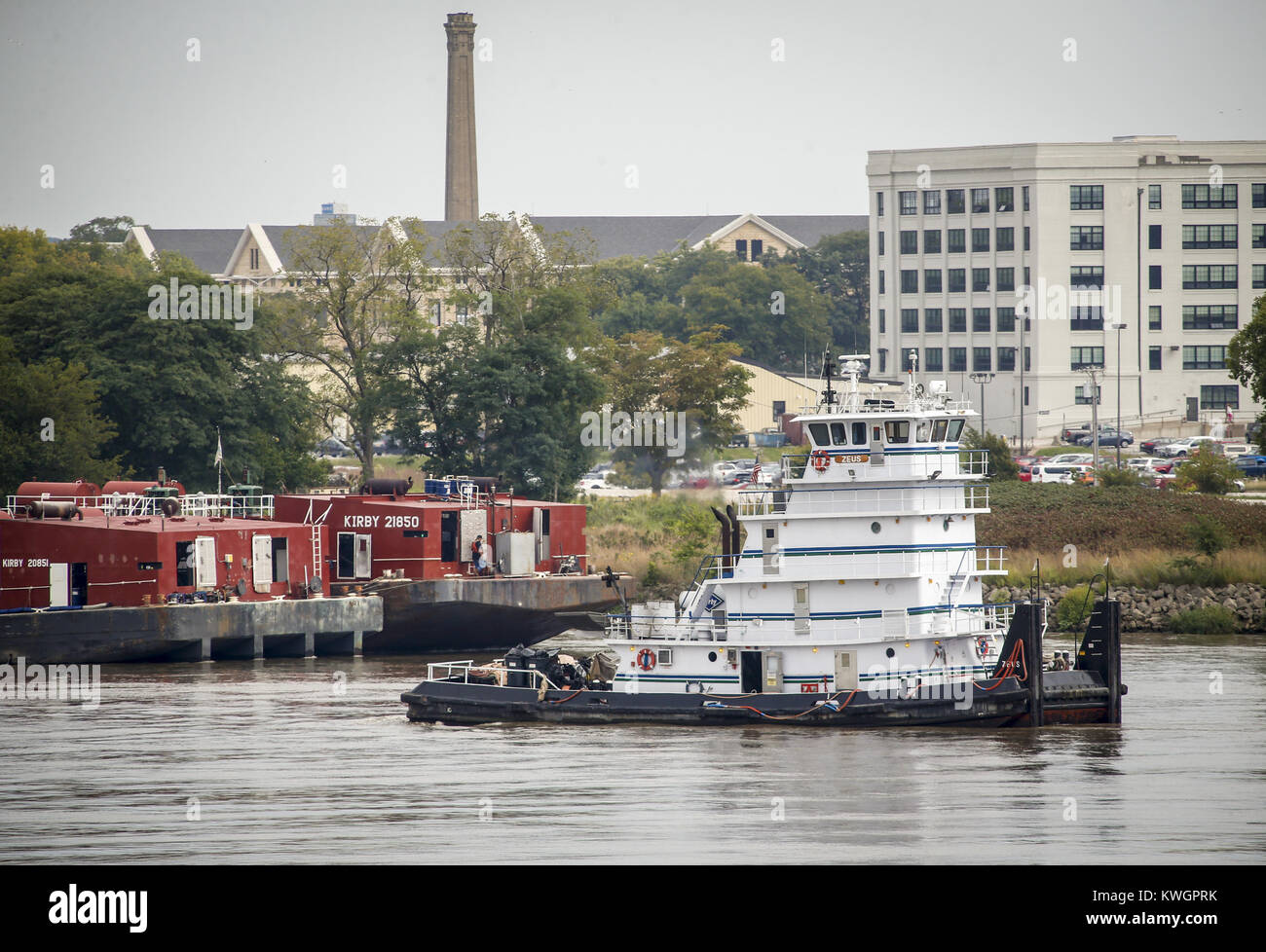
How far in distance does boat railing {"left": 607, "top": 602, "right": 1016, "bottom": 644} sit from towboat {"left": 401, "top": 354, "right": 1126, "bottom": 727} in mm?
30

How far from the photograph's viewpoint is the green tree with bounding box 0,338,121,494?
70812 mm

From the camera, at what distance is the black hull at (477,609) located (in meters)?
59.8

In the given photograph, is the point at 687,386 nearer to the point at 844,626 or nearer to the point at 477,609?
the point at 477,609

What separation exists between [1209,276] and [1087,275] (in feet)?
23.3

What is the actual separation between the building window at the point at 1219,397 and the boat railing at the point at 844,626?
7157 centimetres

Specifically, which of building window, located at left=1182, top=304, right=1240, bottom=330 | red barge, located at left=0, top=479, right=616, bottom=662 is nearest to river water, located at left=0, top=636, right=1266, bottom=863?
red barge, located at left=0, top=479, right=616, bottom=662

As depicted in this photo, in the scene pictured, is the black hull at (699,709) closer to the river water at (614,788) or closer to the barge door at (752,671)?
the river water at (614,788)

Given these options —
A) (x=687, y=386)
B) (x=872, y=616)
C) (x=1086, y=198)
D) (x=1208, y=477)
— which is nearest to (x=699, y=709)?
(x=872, y=616)

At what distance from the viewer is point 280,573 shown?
5934 centimetres

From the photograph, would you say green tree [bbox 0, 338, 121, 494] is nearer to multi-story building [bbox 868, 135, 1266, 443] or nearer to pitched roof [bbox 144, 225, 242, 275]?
multi-story building [bbox 868, 135, 1266, 443]
